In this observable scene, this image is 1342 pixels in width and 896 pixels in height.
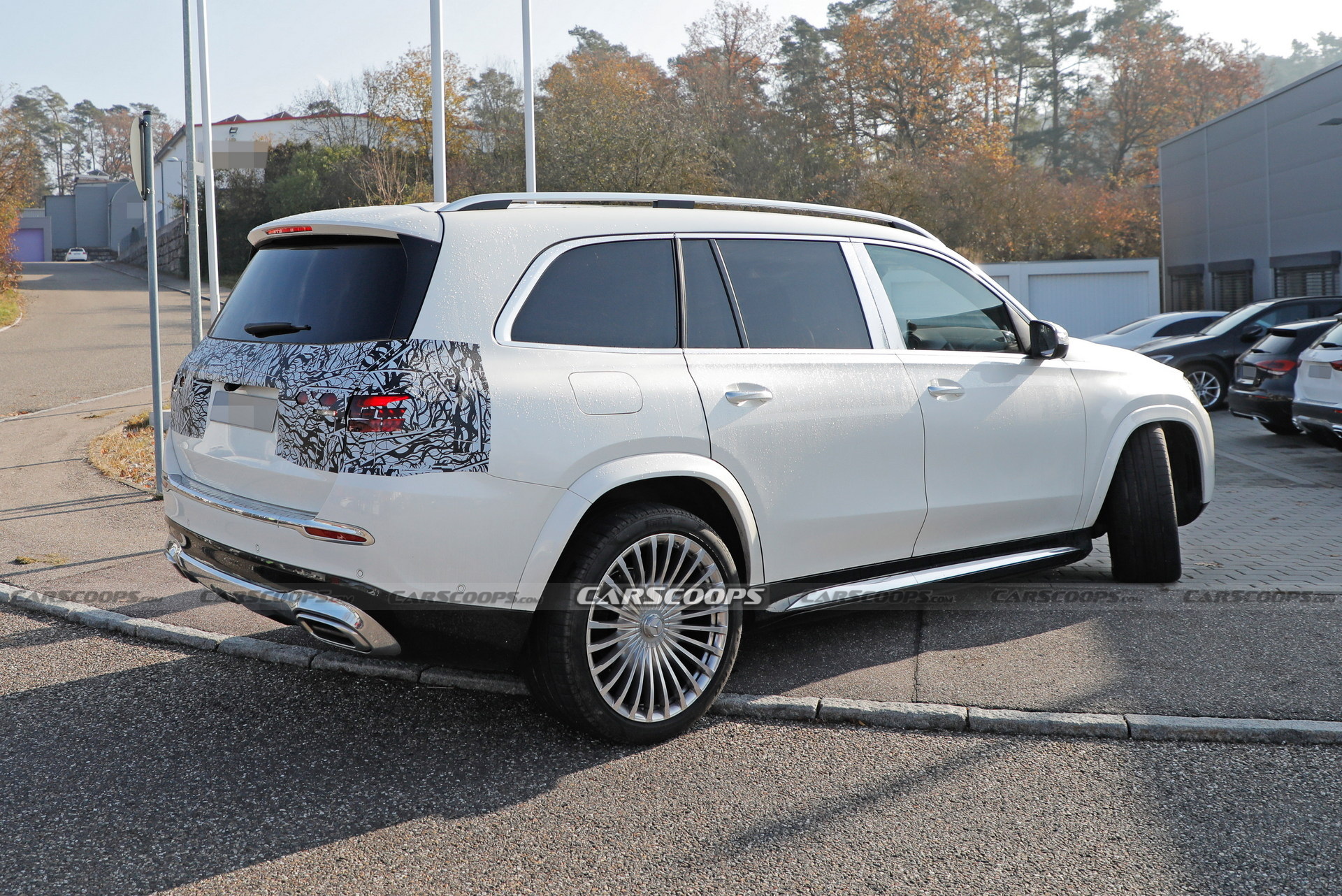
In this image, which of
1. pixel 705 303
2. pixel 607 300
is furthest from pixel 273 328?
pixel 705 303

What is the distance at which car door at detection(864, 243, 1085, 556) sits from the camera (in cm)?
485

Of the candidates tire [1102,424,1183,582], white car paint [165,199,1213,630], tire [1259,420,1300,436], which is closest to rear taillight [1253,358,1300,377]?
tire [1259,420,1300,436]

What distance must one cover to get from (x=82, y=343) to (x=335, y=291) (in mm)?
26076

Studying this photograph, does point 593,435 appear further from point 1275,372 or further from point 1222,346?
point 1222,346

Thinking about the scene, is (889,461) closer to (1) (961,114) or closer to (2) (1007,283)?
(2) (1007,283)

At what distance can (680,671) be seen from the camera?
4.08 metres

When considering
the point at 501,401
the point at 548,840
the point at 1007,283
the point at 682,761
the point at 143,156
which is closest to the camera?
the point at 548,840

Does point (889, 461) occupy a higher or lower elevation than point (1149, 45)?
lower

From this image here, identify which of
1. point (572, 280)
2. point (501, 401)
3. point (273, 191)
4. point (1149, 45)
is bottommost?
point (501, 401)

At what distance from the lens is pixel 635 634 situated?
391cm

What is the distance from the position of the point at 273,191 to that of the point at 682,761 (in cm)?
4962

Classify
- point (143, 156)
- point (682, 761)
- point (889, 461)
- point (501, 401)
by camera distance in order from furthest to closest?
point (143, 156) → point (889, 461) → point (682, 761) → point (501, 401)

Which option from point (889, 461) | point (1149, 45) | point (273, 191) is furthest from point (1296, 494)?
point (1149, 45)

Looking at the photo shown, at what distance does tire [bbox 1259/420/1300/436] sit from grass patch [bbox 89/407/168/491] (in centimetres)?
1177
